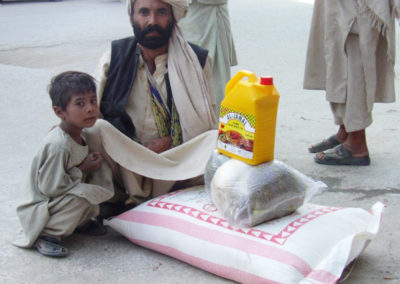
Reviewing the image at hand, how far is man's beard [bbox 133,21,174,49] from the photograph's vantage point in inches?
130

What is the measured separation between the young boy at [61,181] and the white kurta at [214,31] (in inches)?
57.3

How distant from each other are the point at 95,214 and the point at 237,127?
83 centimetres

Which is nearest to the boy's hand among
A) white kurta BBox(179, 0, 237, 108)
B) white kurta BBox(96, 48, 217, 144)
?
white kurta BBox(96, 48, 217, 144)

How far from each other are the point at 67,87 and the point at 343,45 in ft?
5.93

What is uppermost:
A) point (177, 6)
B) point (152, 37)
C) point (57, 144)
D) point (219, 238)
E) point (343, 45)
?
point (177, 6)

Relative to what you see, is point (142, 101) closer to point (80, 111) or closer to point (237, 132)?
point (80, 111)

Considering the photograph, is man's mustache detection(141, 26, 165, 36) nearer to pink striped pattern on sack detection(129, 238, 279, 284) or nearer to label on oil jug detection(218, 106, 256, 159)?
label on oil jug detection(218, 106, 256, 159)

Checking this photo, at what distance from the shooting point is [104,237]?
3139 millimetres

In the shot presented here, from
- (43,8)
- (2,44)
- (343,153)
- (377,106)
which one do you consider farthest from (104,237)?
(43,8)

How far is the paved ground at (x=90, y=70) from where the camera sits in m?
2.79

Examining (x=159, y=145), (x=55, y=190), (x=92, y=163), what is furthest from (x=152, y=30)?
(x=55, y=190)

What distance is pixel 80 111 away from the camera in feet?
9.51

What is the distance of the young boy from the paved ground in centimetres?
13

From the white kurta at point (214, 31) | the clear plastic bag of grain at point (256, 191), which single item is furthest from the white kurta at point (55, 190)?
the white kurta at point (214, 31)
